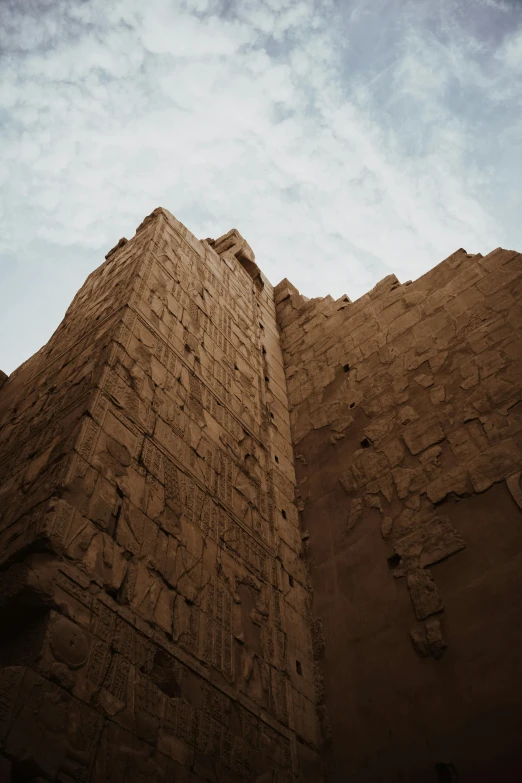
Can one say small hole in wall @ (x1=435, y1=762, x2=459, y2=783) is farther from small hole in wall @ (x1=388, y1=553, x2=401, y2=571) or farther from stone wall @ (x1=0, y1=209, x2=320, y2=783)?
small hole in wall @ (x1=388, y1=553, x2=401, y2=571)

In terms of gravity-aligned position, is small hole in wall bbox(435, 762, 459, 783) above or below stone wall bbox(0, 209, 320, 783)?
below

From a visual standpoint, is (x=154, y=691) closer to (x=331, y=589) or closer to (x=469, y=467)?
(x=331, y=589)

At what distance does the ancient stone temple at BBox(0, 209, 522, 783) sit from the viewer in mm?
3164

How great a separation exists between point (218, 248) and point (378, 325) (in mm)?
4278

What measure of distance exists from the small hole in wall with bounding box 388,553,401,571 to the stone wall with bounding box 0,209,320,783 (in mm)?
890

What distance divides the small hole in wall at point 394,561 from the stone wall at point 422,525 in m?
0.01

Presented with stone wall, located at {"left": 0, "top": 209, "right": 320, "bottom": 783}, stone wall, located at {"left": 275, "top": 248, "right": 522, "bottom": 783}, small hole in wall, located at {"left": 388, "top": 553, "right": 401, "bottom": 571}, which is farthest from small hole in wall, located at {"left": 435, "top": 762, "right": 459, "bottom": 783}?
small hole in wall, located at {"left": 388, "top": 553, "right": 401, "bottom": 571}

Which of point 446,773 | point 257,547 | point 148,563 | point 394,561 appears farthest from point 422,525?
point 148,563

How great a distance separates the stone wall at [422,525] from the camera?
12.8 ft

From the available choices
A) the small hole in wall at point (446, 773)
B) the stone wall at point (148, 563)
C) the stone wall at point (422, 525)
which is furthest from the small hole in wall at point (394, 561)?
the small hole in wall at point (446, 773)

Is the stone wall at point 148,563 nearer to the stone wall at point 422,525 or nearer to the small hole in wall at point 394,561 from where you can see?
the stone wall at point 422,525

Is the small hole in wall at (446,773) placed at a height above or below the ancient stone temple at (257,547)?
below

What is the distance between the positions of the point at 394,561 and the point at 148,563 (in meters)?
2.15

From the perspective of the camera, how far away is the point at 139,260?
21.7 feet
